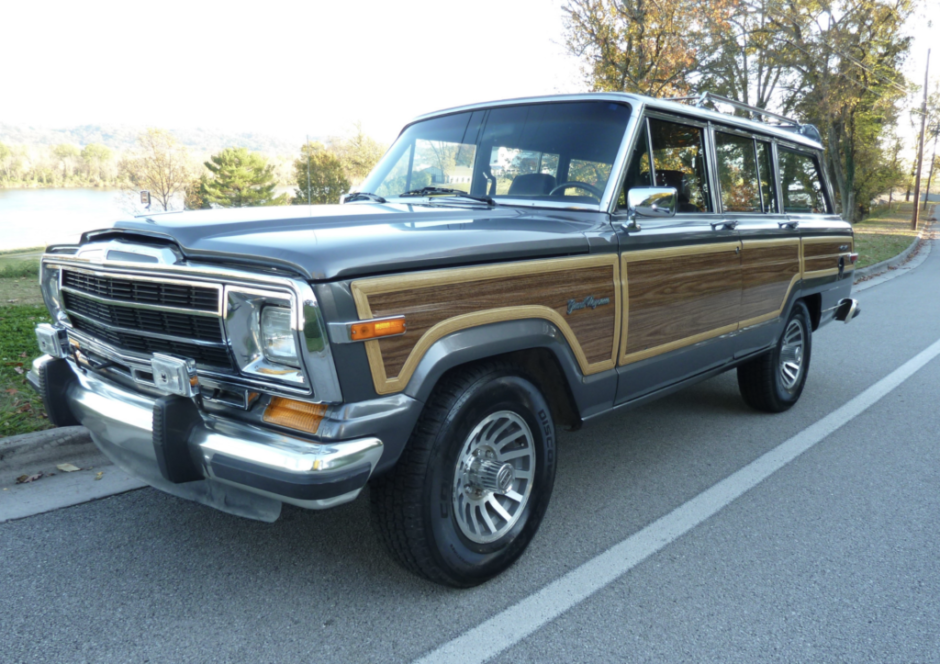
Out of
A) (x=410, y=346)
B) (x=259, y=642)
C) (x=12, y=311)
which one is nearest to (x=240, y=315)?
(x=410, y=346)

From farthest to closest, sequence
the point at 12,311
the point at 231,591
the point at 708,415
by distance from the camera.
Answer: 1. the point at 12,311
2. the point at 708,415
3. the point at 231,591

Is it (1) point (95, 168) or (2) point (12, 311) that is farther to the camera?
(1) point (95, 168)

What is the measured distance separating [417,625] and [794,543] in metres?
1.80

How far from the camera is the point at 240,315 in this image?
2.28 meters

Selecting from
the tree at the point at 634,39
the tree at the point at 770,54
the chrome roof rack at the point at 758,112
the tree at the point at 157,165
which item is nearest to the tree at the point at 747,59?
the tree at the point at 770,54

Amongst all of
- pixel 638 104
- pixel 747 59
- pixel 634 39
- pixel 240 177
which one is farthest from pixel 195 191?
pixel 638 104

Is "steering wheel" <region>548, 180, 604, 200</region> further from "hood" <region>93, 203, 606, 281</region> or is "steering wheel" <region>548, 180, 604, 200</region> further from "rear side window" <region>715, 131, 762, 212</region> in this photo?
"rear side window" <region>715, 131, 762, 212</region>

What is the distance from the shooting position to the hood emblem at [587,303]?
2934 millimetres

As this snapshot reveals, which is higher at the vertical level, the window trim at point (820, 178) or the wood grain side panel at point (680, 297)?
the window trim at point (820, 178)

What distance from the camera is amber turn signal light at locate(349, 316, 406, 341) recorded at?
2.16 metres

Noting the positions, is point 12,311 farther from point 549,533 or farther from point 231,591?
point 549,533

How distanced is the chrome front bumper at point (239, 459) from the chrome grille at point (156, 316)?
21 centimetres

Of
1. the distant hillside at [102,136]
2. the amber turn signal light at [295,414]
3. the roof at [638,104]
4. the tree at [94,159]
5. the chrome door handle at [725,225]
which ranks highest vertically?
the distant hillside at [102,136]

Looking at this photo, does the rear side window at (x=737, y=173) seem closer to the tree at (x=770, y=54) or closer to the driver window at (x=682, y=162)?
the driver window at (x=682, y=162)
